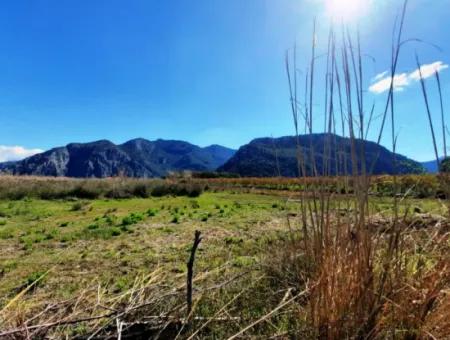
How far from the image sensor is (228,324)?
2.08m

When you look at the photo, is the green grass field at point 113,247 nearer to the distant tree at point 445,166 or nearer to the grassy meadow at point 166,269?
the grassy meadow at point 166,269

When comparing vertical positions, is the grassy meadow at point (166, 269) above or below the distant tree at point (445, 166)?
below

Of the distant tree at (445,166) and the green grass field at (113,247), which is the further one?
the green grass field at (113,247)

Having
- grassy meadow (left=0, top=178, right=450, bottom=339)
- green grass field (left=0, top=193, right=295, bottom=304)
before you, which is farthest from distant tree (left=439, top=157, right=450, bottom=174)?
green grass field (left=0, top=193, right=295, bottom=304)

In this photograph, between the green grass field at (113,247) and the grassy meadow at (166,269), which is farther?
the green grass field at (113,247)

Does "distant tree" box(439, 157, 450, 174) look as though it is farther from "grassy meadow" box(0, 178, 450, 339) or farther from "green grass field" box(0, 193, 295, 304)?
"green grass field" box(0, 193, 295, 304)

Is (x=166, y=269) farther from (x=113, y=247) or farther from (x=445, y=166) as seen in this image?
(x=445, y=166)

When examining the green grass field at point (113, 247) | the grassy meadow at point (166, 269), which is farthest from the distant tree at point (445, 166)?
Answer: the green grass field at point (113, 247)

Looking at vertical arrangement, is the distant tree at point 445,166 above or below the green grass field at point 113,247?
above

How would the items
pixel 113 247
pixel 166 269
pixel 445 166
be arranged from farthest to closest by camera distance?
pixel 113 247, pixel 166 269, pixel 445 166

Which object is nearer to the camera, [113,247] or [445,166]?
[445,166]

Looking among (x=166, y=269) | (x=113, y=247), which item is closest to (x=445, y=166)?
(x=166, y=269)

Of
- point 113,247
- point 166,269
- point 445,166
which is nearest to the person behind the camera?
point 445,166

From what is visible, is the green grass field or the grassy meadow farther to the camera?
the green grass field
